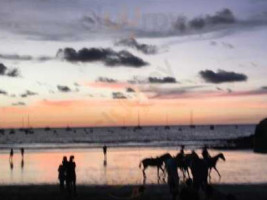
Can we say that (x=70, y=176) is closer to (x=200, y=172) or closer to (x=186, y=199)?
(x=200, y=172)

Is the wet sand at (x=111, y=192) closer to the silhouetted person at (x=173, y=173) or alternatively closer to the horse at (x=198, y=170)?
the horse at (x=198, y=170)

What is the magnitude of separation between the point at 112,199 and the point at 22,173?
66.1 ft

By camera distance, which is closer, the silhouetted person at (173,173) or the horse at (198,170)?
the horse at (198,170)

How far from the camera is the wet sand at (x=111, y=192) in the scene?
2486 cm

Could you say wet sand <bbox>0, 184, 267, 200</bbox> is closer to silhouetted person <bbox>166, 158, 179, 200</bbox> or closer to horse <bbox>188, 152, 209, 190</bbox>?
horse <bbox>188, 152, 209, 190</bbox>

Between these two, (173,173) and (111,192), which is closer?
(173,173)

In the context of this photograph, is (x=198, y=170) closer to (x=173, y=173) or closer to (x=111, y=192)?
(x=173, y=173)

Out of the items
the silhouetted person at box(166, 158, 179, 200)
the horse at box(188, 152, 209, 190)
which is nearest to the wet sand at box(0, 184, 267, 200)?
the horse at box(188, 152, 209, 190)

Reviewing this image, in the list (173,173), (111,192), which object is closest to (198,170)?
(173,173)

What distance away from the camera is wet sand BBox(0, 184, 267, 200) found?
24.9m

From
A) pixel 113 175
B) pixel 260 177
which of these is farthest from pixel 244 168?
pixel 113 175

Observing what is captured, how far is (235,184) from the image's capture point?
3106 centimetres

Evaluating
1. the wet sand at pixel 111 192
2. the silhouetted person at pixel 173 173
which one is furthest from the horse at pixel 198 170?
the wet sand at pixel 111 192

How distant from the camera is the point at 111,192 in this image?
27000 millimetres
